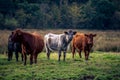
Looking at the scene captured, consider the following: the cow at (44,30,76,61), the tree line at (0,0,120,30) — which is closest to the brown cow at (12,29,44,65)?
the cow at (44,30,76,61)

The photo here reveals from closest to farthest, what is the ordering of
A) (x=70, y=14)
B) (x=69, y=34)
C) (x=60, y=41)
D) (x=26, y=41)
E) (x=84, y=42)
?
(x=26, y=41) < (x=69, y=34) < (x=84, y=42) < (x=60, y=41) < (x=70, y=14)

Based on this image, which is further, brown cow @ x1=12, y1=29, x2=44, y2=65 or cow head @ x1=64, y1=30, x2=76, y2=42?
cow head @ x1=64, y1=30, x2=76, y2=42

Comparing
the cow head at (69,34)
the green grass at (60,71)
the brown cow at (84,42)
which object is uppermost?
the cow head at (69,34)

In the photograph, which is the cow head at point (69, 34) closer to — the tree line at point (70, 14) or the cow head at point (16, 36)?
the cow head at point (16, 36)

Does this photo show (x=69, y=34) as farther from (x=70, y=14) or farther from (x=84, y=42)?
(x=70, y=14)

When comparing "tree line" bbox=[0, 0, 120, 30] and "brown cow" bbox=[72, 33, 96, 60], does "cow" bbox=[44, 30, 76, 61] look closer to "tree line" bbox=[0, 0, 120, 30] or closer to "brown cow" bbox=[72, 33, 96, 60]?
"brown cow" bbox=[72, 33, 96, 60]

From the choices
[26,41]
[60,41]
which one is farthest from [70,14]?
[26,41]

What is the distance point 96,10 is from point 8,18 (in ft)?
58.9

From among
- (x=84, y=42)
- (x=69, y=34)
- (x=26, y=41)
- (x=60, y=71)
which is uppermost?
(x=69, y=34)

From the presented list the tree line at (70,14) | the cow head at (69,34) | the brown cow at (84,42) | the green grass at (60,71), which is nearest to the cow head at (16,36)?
the green grass at (60,71)

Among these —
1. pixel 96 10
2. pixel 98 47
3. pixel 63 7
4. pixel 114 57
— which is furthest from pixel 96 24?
pixel 114 57

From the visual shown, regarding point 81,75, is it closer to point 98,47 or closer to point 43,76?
point 43,76

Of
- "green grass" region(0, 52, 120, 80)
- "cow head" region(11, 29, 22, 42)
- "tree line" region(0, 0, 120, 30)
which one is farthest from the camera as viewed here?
"tree line" region(0, 0, 120, 30)

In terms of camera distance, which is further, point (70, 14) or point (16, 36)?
point (70, 14)
